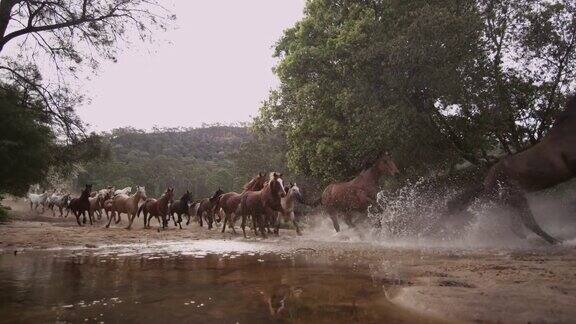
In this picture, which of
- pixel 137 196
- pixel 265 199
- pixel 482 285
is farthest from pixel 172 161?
pixel 482 285

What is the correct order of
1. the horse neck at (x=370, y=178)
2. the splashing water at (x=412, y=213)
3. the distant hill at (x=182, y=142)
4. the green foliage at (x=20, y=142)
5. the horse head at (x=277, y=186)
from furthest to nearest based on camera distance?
the distant hill at (x=182, y=142), the horse neck at (x=370, y=178), the horse head at (x=277, y=186), the splashing water at (x=412, y=213), the green foliage at (x=20, y=142)

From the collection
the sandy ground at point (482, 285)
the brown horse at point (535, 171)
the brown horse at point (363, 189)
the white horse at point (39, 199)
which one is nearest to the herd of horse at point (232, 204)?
the brown horse at point (363, 189)

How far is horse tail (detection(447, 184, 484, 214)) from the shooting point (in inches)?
434

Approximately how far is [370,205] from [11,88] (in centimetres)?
1161

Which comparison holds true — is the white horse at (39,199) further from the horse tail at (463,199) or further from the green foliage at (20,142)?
the horse tail at (463,199)

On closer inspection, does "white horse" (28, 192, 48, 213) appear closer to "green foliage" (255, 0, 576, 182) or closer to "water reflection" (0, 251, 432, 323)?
"green foliage" (255, 0, 576, 182)

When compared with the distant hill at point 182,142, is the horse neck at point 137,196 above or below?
below

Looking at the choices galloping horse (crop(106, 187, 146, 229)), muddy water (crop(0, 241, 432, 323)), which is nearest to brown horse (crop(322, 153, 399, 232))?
muddy water (crop(0, 241, 432, 323))

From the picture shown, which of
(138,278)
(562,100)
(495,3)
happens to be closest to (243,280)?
(138,278)

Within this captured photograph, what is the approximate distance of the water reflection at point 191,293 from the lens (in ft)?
10.7

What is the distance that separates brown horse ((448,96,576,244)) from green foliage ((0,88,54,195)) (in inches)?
484

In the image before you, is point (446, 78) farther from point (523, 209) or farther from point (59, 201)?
point (59, 201)

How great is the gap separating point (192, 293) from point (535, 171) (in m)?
8.26

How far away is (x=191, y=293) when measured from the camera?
4.15 meters
